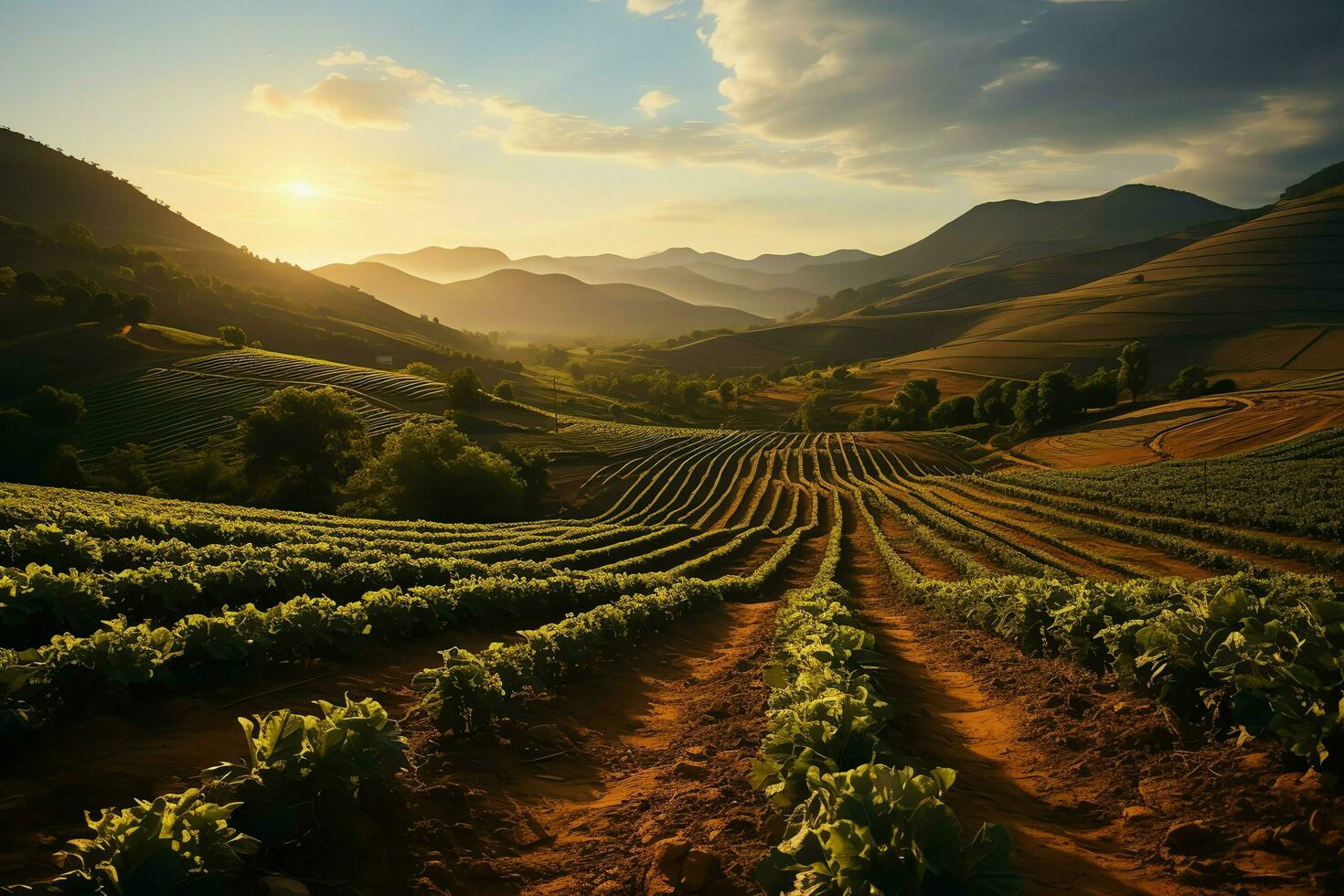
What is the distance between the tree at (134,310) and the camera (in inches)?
3784

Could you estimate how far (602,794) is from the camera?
749cm

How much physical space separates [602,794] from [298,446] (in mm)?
58775

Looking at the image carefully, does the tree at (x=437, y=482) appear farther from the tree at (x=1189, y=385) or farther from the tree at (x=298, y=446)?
the tree at (x=1189, y=385)

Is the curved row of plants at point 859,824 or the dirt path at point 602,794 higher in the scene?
the curved row of plants at point 859,824

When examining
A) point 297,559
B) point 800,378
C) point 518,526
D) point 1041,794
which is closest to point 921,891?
point 1041,794

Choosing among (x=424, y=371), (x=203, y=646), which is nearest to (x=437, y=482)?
(x=203, y=646)

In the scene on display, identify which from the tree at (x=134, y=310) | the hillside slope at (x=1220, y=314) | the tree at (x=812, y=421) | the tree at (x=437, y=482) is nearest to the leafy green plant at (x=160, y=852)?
the tree at (x=437, y=482)

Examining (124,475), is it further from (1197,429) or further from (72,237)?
(72,237)

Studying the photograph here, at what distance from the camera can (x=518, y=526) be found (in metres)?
40.8

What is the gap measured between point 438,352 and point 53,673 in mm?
169060

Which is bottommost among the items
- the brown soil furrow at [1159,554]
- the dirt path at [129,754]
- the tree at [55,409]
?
the brown soil furrow at [1159,554]

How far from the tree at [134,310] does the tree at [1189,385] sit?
143158 millimetres

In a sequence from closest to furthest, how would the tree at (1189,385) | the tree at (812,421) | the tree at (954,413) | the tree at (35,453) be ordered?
the tree at (35,453) < the tree at (1189,385) < the tree at (954,413) < the tree at (812,421)

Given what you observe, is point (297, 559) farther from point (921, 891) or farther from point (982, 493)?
point (982, 493)
